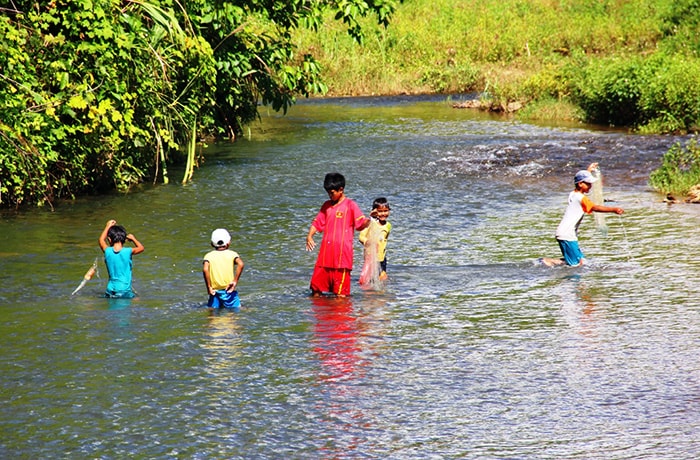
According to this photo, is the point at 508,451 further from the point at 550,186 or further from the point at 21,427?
the point at 550,186

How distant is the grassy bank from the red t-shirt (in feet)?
55.5

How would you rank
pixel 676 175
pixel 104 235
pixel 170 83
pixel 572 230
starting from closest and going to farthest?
1. pixel 104 235
2. pixel 572 230
3. pixel 676 175
4. pixel 170 83

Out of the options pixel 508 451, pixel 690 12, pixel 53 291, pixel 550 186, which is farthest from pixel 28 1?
pixel 690 12

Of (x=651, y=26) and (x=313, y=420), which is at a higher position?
(x=651, y=26)

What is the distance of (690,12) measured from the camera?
115ft

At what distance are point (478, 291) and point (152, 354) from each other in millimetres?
4002

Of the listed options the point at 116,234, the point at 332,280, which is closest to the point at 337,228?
the point at 332,280

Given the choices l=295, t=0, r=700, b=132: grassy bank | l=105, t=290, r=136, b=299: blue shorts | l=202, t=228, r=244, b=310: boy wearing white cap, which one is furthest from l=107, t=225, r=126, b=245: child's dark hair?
l=295, t=0, r=700, b=132: grassy bank

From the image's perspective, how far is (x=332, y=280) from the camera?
11352 mm

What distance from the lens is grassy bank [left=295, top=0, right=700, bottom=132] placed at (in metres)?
27.8

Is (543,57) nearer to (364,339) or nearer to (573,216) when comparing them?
(573,216)

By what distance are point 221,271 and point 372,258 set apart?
196 cm

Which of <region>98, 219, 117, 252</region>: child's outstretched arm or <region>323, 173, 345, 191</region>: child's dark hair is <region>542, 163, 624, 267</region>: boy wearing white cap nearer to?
<region>323, 173, 345, 191</region>: child's dark hair

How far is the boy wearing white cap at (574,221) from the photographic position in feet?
41.5
